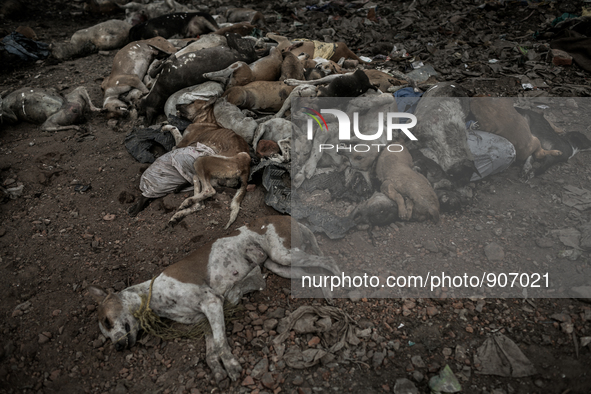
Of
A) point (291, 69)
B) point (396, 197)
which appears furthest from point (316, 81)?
point (396, 197)

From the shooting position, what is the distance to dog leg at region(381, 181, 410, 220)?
3.73 metres

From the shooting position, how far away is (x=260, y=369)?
258cm

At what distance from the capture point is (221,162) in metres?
4.12

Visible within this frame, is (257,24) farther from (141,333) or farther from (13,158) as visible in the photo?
(141,333)

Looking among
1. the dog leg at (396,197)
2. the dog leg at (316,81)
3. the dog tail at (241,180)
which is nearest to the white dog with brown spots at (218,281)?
the dog tail at (241,180)

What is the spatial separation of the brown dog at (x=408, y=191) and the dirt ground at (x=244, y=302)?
13 centimetres

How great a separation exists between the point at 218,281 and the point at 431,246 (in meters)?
2.02

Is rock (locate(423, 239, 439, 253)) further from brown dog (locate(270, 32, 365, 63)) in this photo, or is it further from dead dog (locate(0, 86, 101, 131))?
dead dog (locate(0, 86, 101, 131))

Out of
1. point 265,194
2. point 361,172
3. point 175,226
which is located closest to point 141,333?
point 175,226

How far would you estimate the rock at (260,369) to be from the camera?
255cm

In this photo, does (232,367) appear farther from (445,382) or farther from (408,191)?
(408,191)

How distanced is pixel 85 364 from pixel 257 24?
777 cm

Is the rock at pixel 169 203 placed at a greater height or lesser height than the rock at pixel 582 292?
lesser

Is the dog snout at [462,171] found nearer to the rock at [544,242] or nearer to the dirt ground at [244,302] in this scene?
the dirt ground at [244,302]
